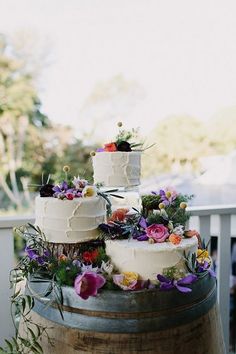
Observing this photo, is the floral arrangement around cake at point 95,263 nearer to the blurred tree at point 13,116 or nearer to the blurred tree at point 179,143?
the blurred tree at point 179,143

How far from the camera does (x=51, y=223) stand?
31.9 inches

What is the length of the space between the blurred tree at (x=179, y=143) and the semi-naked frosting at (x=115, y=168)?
14.9 ft

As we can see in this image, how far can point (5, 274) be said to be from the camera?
1.23 metres

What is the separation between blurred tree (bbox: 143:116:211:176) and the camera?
18.5 ft

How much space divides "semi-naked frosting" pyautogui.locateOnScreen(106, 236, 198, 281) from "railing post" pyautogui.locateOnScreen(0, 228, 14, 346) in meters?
0.58

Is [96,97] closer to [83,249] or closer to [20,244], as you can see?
[20,244]

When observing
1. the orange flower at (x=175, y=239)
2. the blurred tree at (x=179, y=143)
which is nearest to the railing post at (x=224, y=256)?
the orange flower at (x=175, y=239)

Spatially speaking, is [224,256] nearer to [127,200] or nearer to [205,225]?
[205,225]

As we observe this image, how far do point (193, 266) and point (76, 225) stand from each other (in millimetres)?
268

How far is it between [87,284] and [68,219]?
164mm

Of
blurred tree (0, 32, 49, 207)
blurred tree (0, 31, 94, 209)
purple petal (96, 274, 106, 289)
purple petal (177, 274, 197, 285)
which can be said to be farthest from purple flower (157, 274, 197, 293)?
blurred tree (0, 32, 49, 207)

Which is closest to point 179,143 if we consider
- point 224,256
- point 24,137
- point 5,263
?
point 24,137

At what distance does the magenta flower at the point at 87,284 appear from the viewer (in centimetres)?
69

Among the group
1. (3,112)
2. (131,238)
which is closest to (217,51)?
(3,112)
